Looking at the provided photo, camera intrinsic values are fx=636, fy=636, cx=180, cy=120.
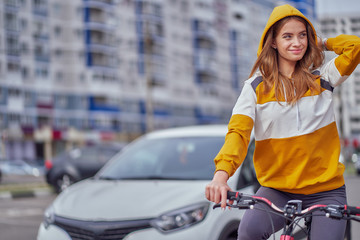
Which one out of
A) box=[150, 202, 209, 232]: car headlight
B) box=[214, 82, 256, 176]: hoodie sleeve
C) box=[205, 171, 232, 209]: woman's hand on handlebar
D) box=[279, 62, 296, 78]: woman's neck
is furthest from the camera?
box=[150, 202, 209, 232]: car headlight

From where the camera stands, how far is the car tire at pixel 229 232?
459 cm

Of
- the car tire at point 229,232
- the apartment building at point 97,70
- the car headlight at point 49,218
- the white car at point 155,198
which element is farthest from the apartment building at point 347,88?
the apartment building at point 97,70

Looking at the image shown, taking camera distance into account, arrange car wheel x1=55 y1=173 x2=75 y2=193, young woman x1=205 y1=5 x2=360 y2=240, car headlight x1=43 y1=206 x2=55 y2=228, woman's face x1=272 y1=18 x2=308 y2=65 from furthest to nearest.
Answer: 1. car wheel x1=55 y1=173 x2=75 y2=193
2. car headlight x1=43 y1=206 x2=55 y2=228
3. woman's face x1=272 y1=18 x2=308 y2=65
4. young woman x1=205 y1=5 x2=360 y2=240

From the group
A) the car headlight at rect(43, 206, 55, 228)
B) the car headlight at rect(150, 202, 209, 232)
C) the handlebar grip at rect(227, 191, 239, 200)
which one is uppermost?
the handlebar grip at rect(227, 191, 239, 200)

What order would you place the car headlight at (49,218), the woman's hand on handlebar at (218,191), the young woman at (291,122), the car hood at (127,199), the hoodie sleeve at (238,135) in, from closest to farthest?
the woman's hand on handlebar at (218,191)
the hoodie sleeve at (238,135)
the young woman at (291,122)
the car hood at (127,199)
the car headlight at (49,218)

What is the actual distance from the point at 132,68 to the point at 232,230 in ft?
202

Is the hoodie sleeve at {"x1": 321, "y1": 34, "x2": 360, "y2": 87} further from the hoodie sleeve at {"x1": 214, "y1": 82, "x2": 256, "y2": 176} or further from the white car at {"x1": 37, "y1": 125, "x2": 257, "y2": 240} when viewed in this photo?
the white car at {"x1": 37, "y1": 125, "x2": 257, "y2": 240}

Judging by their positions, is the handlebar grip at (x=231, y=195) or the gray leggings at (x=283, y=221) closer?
the handlebar grip at (x=231, y=195)

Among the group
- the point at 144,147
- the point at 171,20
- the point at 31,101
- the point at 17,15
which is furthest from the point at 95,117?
the point at 144,147

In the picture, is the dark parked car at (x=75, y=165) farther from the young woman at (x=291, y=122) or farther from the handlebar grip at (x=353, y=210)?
the handlebar grip at (x=353, y=210)

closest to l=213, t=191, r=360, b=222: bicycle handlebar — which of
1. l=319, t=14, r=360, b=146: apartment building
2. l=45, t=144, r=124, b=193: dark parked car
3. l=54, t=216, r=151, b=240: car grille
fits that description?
l=54, t=216, r=151, b=240: car grille

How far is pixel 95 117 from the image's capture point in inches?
2398

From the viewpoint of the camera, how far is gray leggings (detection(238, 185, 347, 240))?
2660 mm

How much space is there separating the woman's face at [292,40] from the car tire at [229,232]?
1.95 metres
